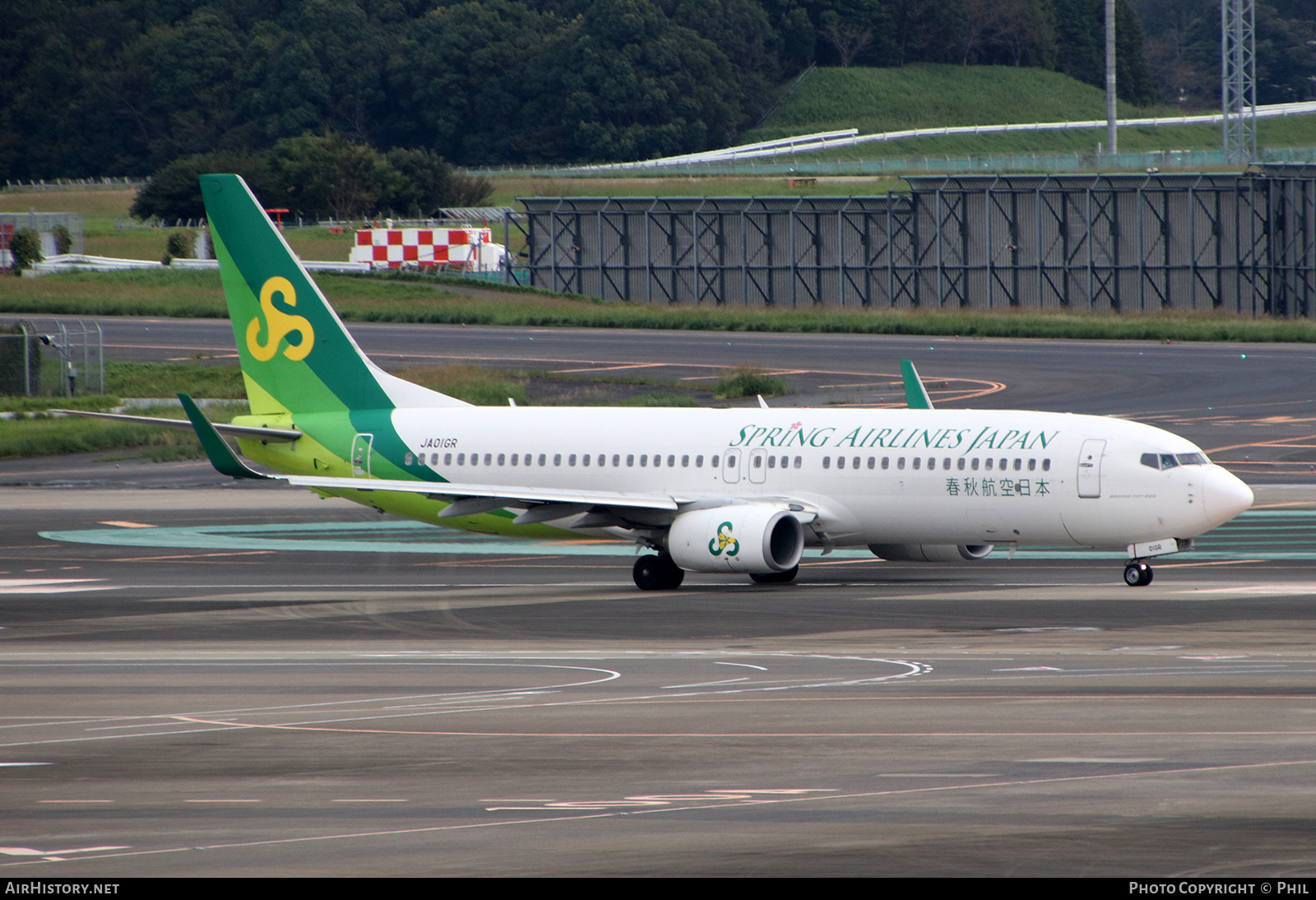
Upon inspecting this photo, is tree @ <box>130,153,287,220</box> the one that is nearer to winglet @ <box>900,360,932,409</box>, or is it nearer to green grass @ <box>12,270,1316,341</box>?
green grass @ <box>12,270,1316,341</box>

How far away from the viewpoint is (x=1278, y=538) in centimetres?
4212

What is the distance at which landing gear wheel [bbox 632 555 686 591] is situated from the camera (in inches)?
1426

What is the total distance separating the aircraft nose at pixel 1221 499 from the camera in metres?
33.4

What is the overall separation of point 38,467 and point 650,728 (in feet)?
144

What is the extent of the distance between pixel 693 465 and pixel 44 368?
44642mm

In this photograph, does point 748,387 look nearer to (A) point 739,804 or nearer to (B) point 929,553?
(B) point 929,553

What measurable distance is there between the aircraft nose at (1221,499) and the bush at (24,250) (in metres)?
99.4

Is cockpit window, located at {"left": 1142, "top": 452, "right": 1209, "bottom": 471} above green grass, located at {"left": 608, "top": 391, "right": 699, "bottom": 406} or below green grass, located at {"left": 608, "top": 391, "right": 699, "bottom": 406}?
above

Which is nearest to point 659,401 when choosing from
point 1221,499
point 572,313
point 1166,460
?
point 1166,460

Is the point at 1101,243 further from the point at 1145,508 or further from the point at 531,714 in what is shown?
the point at 531,714

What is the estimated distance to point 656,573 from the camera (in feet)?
119

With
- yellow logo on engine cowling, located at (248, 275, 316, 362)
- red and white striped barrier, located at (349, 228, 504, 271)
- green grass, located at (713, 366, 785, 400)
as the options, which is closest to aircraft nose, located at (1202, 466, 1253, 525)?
yellow logo on engine cowling, located at (248, 275, 316, 362)
